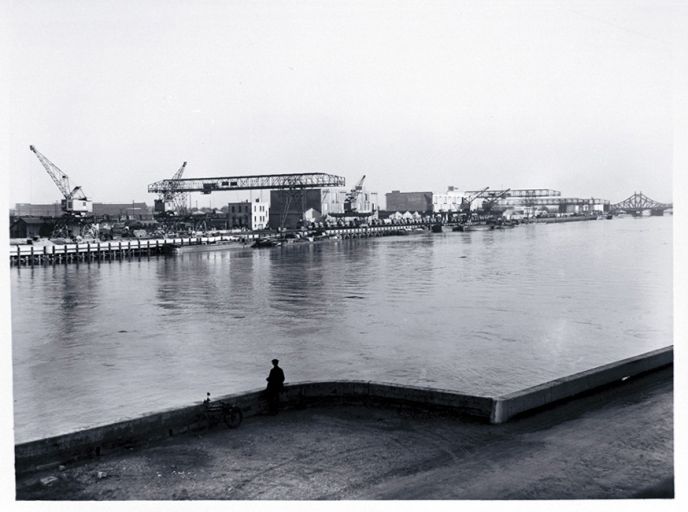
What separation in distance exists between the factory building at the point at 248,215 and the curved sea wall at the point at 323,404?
76175 millimetres

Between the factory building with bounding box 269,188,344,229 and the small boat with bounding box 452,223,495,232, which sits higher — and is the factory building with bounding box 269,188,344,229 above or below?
above

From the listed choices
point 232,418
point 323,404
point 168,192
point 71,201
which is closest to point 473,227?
point 168,192

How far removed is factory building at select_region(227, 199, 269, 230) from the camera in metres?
83.6

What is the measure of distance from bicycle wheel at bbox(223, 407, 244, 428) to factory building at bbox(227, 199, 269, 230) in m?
76.8

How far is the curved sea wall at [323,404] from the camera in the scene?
624 cm

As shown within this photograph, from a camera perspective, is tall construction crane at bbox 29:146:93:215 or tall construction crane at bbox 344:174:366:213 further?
tall construction crane at bbox 344:174:366:213

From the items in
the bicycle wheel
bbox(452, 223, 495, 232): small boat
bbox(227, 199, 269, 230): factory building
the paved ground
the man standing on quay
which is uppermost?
bbox(227, 199, 269, 230): factory building

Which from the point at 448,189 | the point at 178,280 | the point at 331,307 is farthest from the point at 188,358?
the point at 448,189

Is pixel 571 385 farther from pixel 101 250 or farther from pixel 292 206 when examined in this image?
pixel 292 206

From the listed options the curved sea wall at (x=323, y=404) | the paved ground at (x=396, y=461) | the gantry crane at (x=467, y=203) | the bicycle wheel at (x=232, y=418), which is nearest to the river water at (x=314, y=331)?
the curved sea wall at (x=323, y=404)

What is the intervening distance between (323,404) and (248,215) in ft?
256

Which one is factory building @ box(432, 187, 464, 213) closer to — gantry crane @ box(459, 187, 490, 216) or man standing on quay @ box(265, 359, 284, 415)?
gantry crane @ box(459, 187, 490, 216)

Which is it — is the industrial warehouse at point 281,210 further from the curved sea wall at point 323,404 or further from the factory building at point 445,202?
the curved sea wall at point 323,404

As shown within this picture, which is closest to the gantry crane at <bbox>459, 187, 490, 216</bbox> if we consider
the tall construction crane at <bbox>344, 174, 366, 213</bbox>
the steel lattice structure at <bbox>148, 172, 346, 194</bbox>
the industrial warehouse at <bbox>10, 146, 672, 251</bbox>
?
the industrial warehouse at <bbox>10, 146, 672, 251</bbox>
